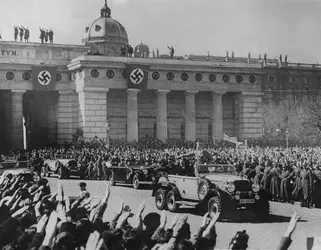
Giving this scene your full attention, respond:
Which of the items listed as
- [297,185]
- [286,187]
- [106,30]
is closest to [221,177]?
[297,185]

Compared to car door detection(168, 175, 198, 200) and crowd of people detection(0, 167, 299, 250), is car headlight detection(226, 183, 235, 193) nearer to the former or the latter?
car door detection(168, 175, 198, 200)

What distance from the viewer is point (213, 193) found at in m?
17.4

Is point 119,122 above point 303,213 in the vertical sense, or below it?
above

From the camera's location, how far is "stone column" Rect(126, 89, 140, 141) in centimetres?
5328

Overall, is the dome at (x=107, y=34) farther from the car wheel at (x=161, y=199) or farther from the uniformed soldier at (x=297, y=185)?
the car wheel at (x=161, y=199)

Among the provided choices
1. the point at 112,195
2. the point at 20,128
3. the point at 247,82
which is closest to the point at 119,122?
the point at 20,128

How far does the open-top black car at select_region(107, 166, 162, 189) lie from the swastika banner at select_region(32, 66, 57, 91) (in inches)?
949

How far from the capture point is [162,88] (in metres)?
54.7

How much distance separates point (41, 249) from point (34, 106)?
50679 mm

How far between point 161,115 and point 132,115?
9.96 ft

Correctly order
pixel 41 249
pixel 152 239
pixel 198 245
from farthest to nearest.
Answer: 1. pixel 152 239
2. pixel 198 245
3. pixel 41 249

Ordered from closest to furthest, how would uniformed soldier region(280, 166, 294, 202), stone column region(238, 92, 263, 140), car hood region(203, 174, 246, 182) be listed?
1. car hood region(203, 174, 246, 182)
2. uniformed soldier region(280, 166, 294, 202)
3. stone column region(238, 92, 263, 140)

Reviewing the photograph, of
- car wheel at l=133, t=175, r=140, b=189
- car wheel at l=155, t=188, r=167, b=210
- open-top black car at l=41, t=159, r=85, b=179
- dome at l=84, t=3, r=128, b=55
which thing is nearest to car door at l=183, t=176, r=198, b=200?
car wheel at l=155, t=188, r=167, b=210

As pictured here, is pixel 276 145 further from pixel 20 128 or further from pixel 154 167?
pixel 154 167
